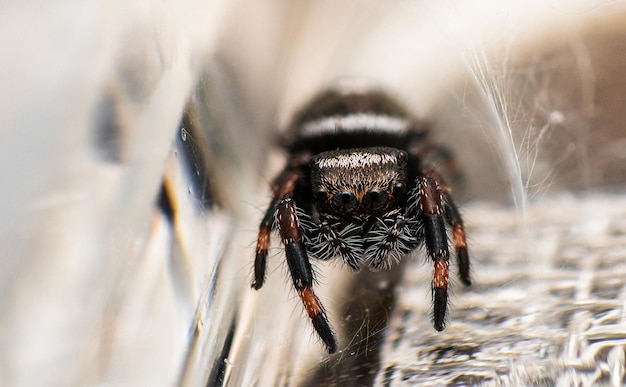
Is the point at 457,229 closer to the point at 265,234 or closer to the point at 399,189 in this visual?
the point at 399,189

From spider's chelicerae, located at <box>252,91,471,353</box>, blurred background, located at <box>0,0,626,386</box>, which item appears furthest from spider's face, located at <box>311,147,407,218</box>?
blurred background, located at <box>0,0,626,386</box>

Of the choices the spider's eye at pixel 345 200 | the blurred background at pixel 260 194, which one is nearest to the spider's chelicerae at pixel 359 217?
the spider's eye at pixel 345 200

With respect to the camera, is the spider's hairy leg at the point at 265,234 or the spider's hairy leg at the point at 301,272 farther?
the spider's hairy leg at the point at 265,234

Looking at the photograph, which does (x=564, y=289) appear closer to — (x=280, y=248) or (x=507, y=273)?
(x=507, y=273)

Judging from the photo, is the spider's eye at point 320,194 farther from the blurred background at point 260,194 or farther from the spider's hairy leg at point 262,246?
the blurred background at point 260,194

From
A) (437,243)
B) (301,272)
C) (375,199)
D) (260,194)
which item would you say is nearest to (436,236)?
(437,243)

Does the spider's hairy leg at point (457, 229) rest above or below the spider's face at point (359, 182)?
below

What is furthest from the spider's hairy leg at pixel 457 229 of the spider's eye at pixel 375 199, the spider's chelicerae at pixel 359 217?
the spider's eye at pixel 375 199

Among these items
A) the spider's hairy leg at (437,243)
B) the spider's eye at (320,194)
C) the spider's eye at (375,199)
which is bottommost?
the spider's hairy leg at (437,243)
